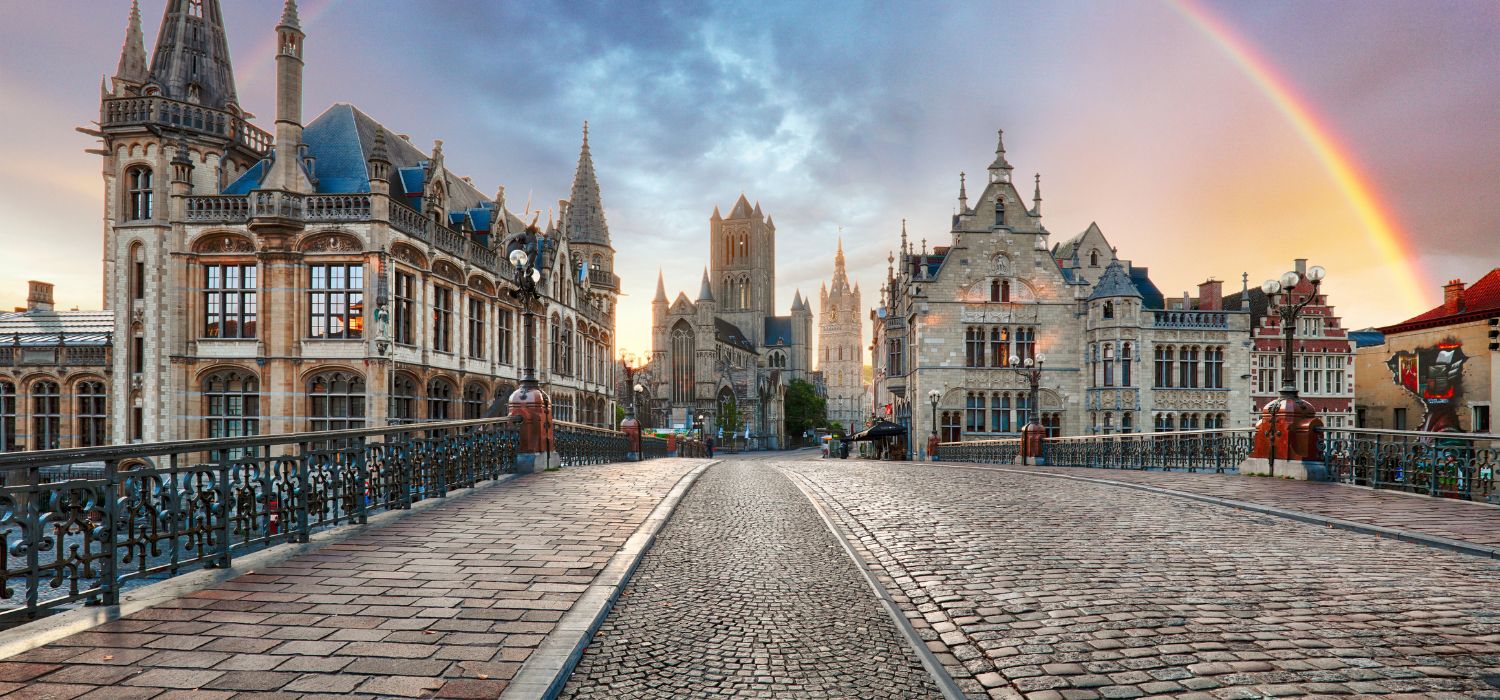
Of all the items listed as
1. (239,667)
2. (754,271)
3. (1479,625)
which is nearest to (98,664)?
(239,667)

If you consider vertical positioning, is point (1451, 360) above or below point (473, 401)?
above

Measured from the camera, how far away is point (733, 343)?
108438 millimetres

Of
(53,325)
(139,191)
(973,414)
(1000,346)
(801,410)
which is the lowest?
(801,410)

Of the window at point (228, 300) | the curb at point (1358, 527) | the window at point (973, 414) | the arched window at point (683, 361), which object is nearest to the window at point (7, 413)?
the window at point (228, 300)

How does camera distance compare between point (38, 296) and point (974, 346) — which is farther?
point (38, 296)

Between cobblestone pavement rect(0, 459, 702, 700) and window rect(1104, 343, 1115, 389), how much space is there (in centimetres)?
3661

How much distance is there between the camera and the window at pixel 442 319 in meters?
31.2

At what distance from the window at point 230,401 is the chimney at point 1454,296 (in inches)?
1962

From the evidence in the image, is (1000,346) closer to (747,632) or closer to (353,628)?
(747,632)

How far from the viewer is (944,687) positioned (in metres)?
3.76

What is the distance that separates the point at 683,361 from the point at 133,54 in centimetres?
6638

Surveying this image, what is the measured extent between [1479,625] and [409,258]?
3081cm

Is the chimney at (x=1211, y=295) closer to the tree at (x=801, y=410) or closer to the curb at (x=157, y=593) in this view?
the curb at (x=157, y=593)

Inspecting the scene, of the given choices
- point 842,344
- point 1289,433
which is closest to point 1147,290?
point 1289,433
